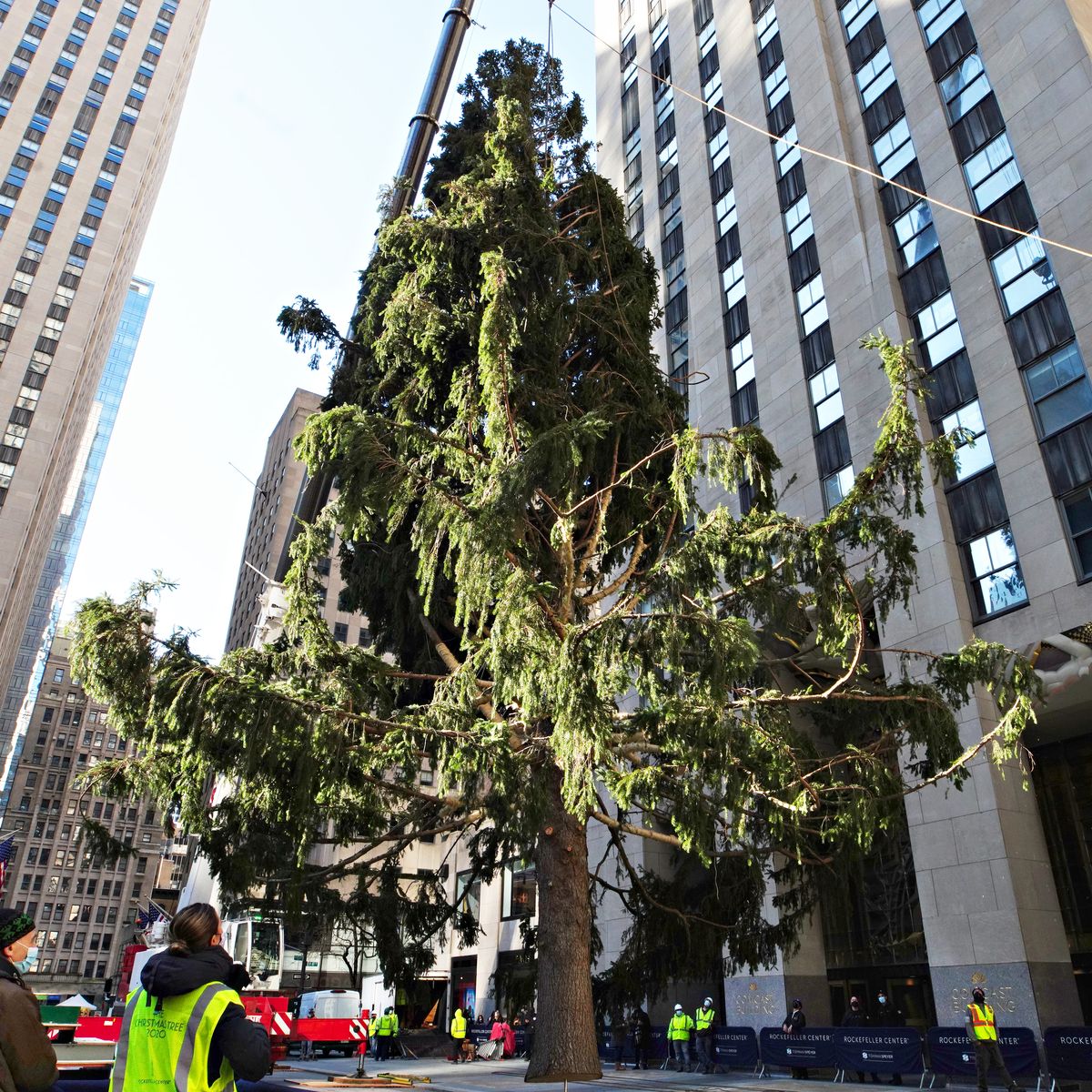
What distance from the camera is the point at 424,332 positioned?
Result: 572 inches

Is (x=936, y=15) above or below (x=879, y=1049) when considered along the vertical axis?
above

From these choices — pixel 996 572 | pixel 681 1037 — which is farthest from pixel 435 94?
pixel 681 1037

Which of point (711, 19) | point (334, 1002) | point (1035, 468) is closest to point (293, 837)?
point (1035, 468)

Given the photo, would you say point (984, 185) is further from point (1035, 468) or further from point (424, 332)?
point (424, 332)

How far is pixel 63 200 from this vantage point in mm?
75750

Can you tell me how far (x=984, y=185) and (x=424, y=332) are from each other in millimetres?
18027

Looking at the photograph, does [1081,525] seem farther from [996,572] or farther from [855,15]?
[855,15]

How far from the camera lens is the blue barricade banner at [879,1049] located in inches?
628

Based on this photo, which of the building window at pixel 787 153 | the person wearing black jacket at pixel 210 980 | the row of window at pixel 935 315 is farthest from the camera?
the building window at pixel 787 153

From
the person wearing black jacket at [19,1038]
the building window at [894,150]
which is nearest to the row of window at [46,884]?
the building window at [894,150]

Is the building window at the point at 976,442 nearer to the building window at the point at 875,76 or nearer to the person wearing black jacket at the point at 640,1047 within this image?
the building window at the point at 875,76

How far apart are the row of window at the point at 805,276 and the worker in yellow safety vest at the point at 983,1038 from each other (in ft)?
43.8

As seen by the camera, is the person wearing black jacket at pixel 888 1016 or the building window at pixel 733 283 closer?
the person wearing black jacket at pixel 888 1016

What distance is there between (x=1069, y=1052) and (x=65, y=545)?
139 m
